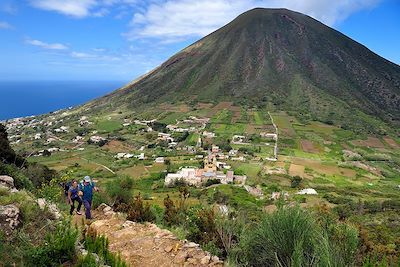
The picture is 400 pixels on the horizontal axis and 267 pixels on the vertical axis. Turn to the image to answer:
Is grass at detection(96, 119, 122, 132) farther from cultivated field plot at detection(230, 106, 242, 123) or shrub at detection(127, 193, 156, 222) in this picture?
shrub at detection(127, 193, 156, 222)

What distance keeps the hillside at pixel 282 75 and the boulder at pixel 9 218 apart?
3487 inches

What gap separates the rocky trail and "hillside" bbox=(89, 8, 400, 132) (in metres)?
85.4

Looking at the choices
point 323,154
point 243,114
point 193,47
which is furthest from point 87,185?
point 193,47

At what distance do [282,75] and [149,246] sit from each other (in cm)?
12546

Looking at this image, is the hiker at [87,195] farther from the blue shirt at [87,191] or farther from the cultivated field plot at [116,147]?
the cultivated field plot at [116,147]

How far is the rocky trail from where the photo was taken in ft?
25.5

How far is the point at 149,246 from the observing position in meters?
8.51

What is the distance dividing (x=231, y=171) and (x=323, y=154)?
2205 cm

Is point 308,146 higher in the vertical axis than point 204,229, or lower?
lower

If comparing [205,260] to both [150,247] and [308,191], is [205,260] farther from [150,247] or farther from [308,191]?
[308,191]

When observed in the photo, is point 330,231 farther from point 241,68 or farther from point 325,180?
point 241,68

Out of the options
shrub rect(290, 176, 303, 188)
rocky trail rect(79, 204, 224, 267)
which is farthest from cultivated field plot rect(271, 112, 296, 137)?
rocky trail rect(79, 204, 224, 267)

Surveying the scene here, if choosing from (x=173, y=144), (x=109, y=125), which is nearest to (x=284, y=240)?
(x=173, y=144)

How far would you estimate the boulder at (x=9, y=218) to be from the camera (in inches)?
258
